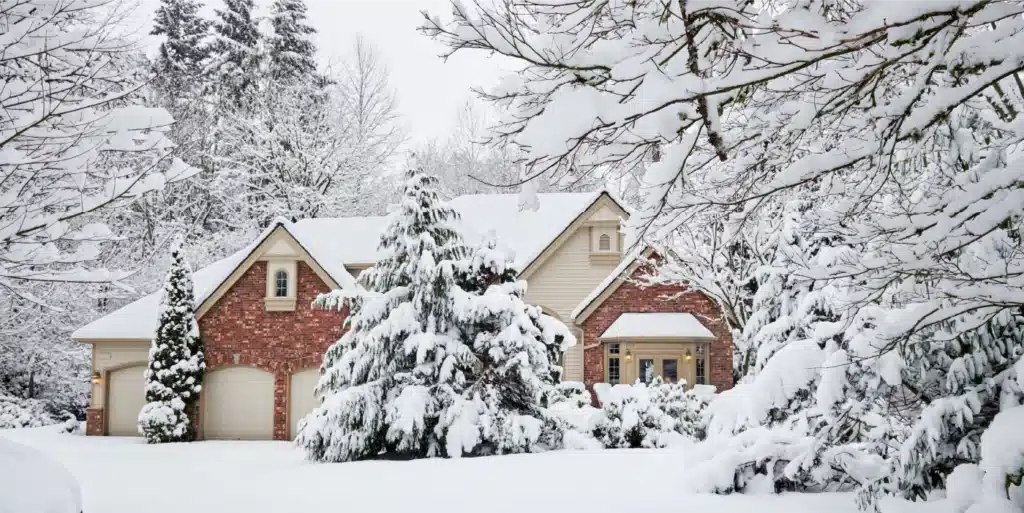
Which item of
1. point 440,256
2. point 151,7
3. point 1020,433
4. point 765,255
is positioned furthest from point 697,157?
point 151,7

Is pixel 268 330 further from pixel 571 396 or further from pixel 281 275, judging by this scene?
pixel 571 396

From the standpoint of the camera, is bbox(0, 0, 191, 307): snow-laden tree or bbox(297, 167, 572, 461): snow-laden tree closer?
bbox(0, 0, 191, 307): snow-laden tree

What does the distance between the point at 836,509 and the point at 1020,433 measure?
1.83 metres

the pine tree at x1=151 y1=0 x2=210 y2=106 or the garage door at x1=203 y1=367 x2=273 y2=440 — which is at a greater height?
the pine tree at x1=151 y1=0 x2=210 y2=106

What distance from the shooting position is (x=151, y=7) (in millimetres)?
38688

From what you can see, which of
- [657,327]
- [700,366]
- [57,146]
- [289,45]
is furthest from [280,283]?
[289,45]

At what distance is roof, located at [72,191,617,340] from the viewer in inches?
795

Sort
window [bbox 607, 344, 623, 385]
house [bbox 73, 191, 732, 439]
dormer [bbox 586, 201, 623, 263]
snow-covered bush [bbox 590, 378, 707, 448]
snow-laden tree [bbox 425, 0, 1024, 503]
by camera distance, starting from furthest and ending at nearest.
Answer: dormer [bbox 586, 201, 623, 263], house [bbox 73, 191, 732, 439], window [bbox 607, 344, 623, 385], snow-covered bush [bbox 590, 378, 707, 448], snow-laden tree [bbox 425, 0, 1024, 503]

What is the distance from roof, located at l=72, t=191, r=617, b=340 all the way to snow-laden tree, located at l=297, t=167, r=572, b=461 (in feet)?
20.9

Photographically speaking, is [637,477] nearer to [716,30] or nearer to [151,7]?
[716,30]

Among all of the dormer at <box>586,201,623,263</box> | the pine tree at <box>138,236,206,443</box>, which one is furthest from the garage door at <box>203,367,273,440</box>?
the dormer at <box>586,201,623,263</box>

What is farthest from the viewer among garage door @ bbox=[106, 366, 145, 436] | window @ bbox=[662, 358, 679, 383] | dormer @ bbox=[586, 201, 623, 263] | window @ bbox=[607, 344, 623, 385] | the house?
garage door @ bbox=[106, 366, 145, 436]

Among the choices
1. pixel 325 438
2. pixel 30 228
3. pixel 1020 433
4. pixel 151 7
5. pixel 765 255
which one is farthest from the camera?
→ pixel 151 7

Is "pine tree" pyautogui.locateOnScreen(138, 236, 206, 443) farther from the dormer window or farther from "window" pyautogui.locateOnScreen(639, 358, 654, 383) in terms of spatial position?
"window" pyautogui.locateOnScreen(639, 358, 654, 383)
